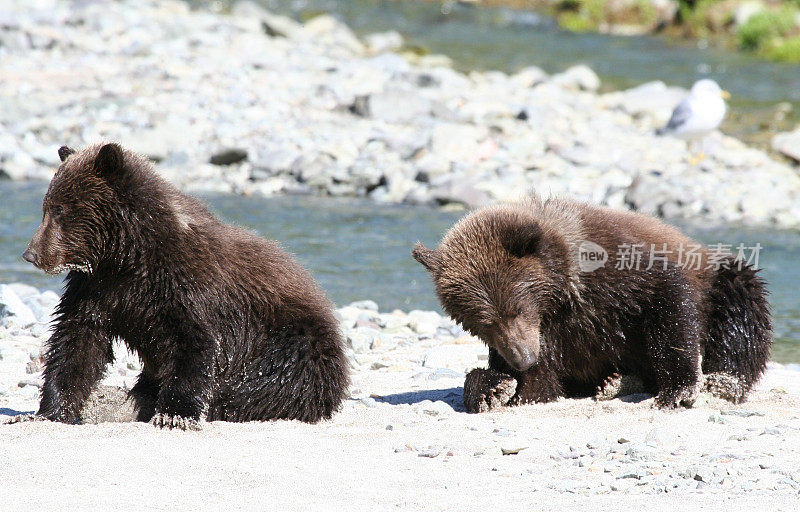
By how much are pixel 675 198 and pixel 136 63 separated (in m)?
12.6

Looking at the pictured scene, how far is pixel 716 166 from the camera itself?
1820 cm

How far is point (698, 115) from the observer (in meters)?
18.7

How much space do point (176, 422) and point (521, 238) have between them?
214cm

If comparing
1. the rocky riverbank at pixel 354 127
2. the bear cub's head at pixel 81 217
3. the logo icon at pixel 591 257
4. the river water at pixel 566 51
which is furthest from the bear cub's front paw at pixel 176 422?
the river water at pixel 566 51

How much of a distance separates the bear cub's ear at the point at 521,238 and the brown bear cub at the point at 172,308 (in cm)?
116

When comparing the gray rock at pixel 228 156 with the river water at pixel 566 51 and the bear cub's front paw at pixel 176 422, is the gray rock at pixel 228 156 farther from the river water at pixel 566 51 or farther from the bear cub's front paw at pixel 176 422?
the bear cub's front paw at pixel 176 422

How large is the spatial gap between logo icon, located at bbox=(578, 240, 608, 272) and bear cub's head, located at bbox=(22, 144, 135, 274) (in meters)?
2.60

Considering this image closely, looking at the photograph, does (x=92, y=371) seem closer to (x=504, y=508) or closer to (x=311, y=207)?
(x=504, y=508)

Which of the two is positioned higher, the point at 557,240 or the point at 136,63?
the point at 557,240

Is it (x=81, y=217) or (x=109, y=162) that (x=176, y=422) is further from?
(x=109, y=162)

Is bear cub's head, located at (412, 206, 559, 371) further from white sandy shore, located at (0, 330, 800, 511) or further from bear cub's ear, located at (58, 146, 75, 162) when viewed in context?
bear cub's ear, located at (58, 146, 75, 162)

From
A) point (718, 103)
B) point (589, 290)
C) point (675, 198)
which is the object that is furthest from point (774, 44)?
point (589, 290)

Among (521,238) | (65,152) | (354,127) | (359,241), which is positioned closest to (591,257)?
(521,238)

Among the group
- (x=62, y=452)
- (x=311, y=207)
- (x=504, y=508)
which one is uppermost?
(x=504, y=508)
